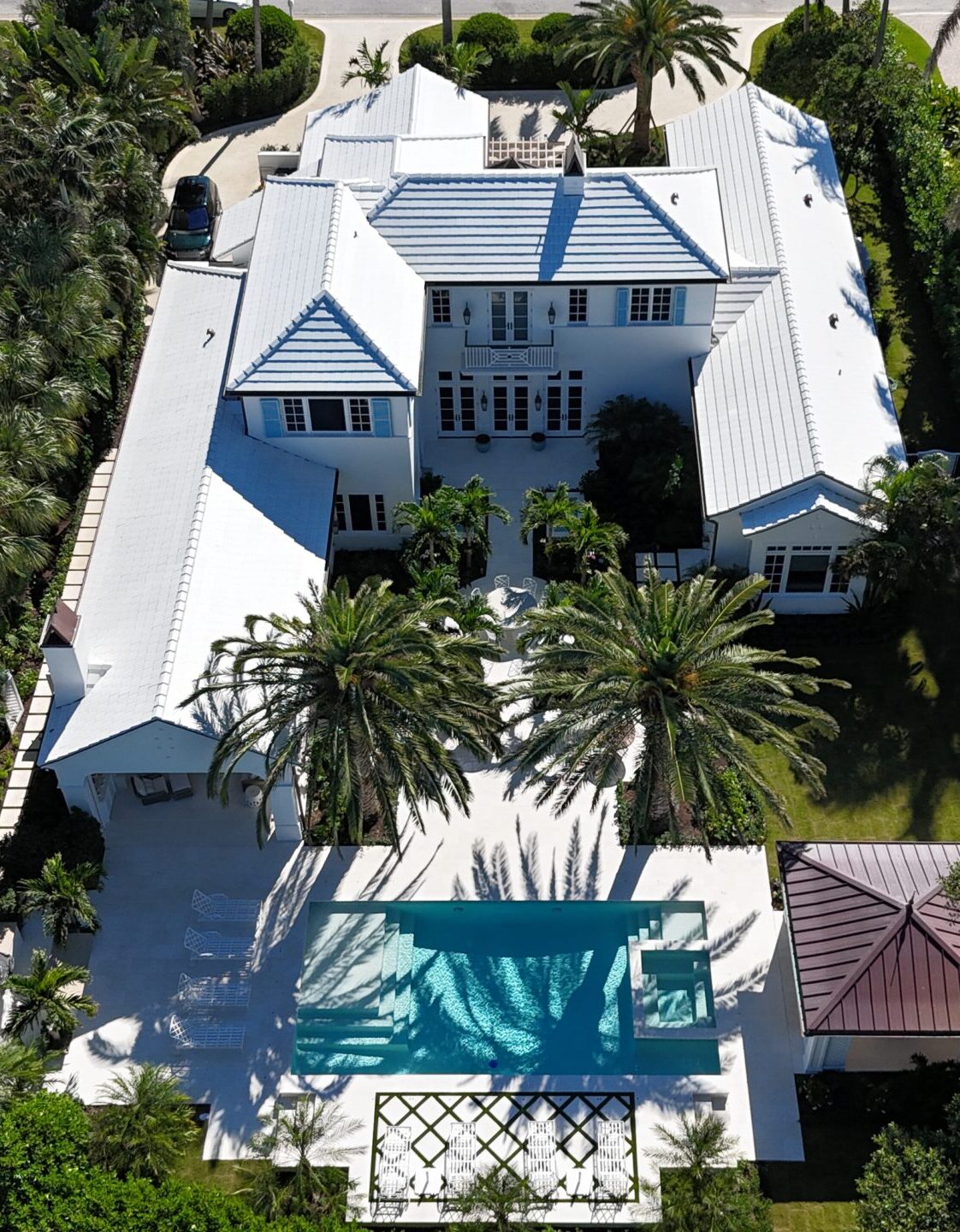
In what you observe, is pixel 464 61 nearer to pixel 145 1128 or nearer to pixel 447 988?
pixel 447 988

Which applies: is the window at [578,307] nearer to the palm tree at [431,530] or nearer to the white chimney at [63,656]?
the palm tree at [431,530]

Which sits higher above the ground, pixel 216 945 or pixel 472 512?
pixel 472 512

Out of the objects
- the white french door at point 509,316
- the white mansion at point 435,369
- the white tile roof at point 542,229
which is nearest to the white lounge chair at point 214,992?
the white mansion at point 435,369

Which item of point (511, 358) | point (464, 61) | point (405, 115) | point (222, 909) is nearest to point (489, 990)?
point (222, 909)

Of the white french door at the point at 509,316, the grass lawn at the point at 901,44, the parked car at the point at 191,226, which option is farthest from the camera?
the grass lawn at the point at 901,44

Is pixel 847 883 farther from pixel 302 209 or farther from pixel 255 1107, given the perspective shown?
pixel 302 209

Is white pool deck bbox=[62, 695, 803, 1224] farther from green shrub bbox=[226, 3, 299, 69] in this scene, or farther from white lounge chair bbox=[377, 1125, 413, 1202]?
green shrub bbox=[226, 3, 299, 69]

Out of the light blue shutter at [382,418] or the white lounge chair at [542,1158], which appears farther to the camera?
the light blue shutter at [382,418]

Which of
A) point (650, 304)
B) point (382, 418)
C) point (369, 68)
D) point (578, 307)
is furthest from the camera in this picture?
point (369, 68)
